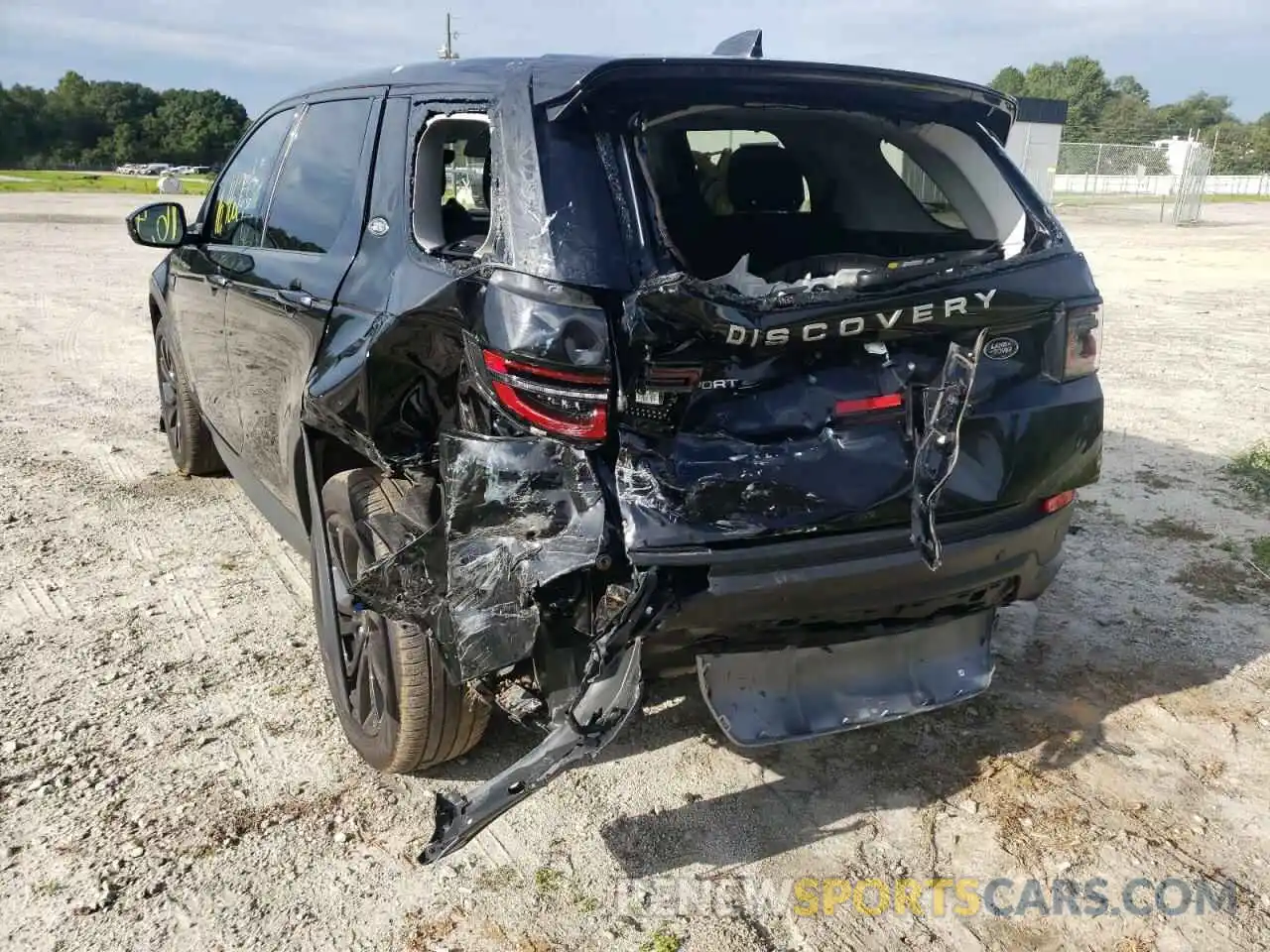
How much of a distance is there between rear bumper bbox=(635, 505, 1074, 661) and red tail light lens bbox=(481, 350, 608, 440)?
30 centimetres

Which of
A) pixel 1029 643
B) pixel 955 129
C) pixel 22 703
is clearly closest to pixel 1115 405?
pixel 1029 643

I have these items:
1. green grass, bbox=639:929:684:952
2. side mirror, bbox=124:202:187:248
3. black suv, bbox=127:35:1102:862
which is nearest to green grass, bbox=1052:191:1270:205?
side mirror, bbox=124:202:187:248

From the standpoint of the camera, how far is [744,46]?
306 centimetres

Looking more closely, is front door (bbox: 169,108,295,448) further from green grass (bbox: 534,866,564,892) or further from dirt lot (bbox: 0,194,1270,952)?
green grass (bbox: 534,866,564,892)

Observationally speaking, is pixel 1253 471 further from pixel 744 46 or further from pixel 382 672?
pixel 382 672

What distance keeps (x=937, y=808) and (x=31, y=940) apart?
226cm

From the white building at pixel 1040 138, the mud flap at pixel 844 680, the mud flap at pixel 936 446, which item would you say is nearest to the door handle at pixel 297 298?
the mud flap at pixel 844 680

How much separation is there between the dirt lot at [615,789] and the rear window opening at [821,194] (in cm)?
145

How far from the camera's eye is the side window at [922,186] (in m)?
3.17

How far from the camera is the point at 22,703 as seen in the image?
3.29m

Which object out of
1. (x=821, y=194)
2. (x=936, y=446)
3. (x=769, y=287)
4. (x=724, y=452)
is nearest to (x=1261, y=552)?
(x=821, y=194)

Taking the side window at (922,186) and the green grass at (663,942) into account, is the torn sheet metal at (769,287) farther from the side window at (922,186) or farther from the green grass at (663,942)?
the green grass at (663,942)

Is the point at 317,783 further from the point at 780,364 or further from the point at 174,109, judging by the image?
the point at 174,109

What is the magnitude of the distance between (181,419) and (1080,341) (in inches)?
176
